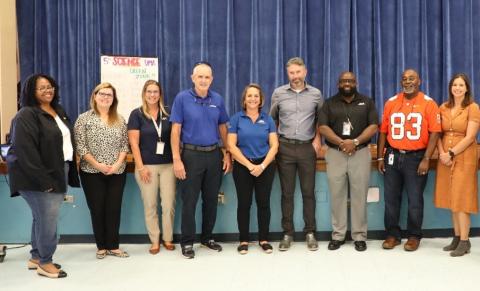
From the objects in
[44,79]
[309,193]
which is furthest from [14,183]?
[309,193]

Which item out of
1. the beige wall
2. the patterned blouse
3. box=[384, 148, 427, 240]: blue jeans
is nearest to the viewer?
the patterned blouse

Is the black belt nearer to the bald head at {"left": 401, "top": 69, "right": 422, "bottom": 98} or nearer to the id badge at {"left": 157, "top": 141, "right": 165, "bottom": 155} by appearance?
the id badge at {"left": 157, "top": 141, "right": 165, "bottom": 155}

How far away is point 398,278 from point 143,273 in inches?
66.9

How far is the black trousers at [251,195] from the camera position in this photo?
10.9 ft

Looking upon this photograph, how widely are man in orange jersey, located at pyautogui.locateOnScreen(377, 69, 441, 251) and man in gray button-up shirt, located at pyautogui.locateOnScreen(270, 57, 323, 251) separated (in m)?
0.58

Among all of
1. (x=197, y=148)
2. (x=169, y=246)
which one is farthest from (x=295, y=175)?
(x=169, y=246)

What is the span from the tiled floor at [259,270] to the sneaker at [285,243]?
0.04 meters

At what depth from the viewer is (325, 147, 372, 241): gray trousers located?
335 cm

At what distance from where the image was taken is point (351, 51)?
454cm

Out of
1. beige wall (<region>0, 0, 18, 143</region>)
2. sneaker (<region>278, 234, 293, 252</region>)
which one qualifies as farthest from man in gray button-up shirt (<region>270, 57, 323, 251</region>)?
beige wall (<region>0, 0, 18, 143</region>)

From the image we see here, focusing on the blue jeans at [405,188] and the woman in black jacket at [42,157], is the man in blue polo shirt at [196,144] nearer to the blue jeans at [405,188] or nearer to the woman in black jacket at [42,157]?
the woman in black jacket at [42,157]

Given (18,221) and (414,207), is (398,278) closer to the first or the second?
(414,207)

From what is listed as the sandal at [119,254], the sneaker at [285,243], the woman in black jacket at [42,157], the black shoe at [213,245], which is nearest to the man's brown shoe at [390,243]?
the sneaker at [285,243]

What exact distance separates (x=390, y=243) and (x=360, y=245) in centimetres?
26
